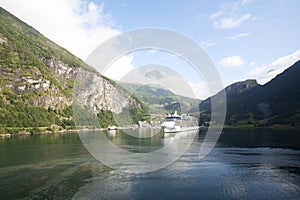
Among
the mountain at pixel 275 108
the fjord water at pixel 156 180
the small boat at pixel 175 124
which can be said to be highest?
the mountain at pixel 275 108

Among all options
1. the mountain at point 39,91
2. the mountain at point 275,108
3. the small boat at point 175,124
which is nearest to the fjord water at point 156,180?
the small boat at point 175,124

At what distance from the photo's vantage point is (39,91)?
13488cm

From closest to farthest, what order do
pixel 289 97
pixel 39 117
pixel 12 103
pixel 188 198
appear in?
pixel 188 198, pixel 12 103, pixel 39 117, pixel 289 97

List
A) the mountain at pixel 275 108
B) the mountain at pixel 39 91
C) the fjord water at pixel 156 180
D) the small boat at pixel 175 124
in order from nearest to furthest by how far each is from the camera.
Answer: the fjord water at pixel 156 180
the small boat at pixel 175 124
the mountain at pixel 39 91
the mountain at pixel 275 108

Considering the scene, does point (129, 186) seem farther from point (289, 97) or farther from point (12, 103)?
point (289, 97)

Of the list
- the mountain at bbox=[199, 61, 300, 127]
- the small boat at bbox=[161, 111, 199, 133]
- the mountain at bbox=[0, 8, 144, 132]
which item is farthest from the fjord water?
the mountain at bbox=[199, 61, 300, 127]

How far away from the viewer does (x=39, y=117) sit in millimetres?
121688

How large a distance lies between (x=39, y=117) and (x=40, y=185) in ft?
347

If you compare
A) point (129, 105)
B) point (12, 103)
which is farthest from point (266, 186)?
point (129, 105)

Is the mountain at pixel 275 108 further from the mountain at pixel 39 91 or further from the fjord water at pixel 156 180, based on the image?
the fjord water at pixel 156 180

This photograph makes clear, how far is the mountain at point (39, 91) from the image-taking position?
112312mm

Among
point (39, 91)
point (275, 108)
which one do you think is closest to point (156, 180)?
point (39, 91)

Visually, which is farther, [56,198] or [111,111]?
[111,111]

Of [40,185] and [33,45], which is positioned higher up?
[33,45]
